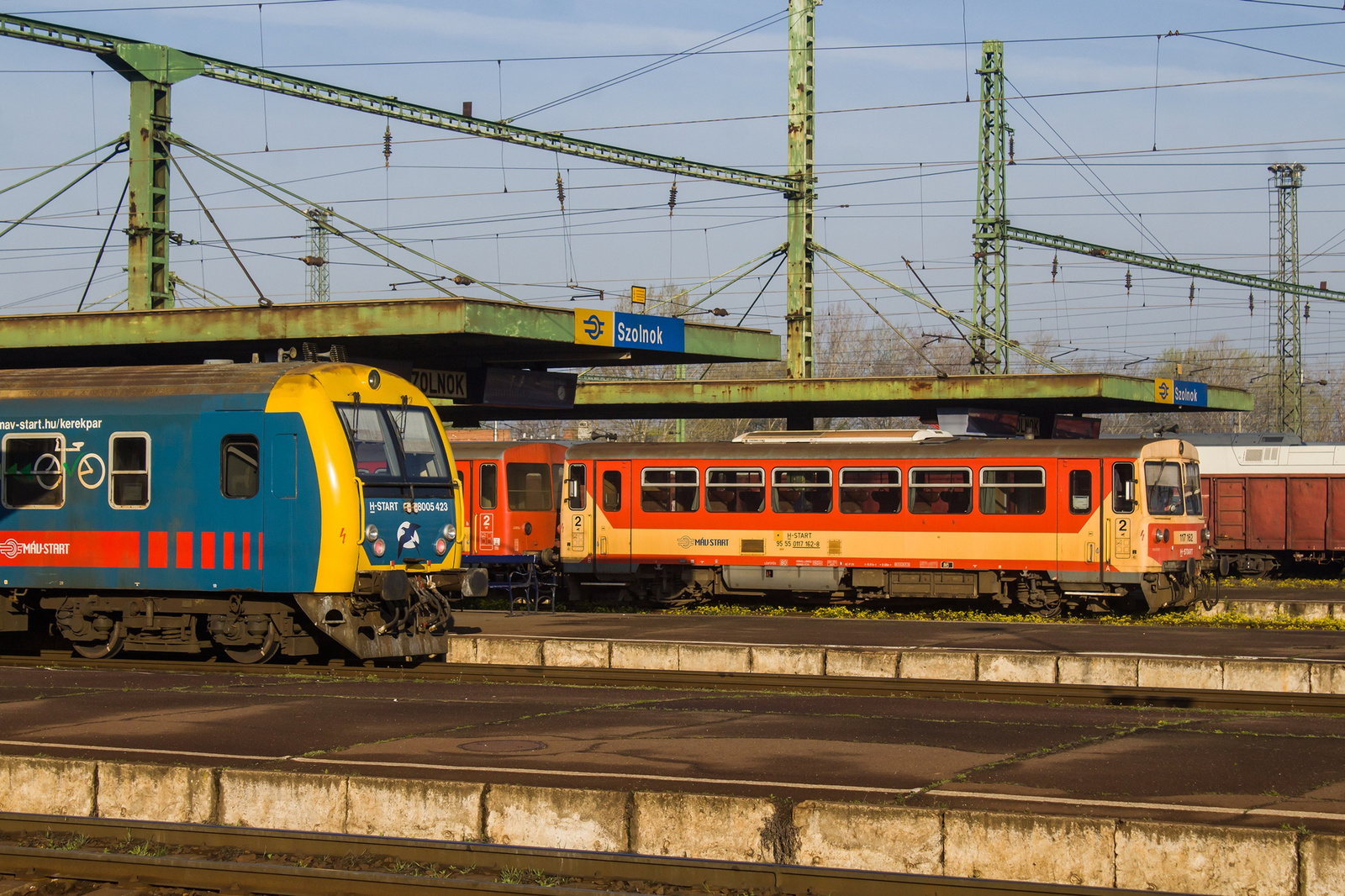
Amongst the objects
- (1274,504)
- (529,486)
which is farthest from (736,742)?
(1274,504)

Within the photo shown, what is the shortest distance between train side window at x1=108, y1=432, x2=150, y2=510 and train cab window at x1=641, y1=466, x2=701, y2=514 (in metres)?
10.7

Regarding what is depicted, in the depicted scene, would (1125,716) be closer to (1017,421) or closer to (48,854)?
(48,854)

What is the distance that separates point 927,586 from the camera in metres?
22.6

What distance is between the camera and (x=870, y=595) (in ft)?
75.7

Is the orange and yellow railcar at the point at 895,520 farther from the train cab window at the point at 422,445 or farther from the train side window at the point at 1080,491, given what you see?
the train cab window at the point at 422,445

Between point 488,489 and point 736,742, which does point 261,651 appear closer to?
point 736,742

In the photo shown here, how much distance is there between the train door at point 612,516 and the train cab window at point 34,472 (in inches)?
426

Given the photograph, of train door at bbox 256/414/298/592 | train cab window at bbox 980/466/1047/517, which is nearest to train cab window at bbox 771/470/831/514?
train cab window at bbox 980/466/1047/517

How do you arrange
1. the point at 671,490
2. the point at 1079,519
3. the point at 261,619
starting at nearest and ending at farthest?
the point at 261,619 → the point at 1079,519 → the point at 671,490

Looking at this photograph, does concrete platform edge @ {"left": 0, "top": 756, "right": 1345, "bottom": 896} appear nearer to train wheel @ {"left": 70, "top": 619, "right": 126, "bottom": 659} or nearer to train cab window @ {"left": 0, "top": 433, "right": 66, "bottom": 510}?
train wheel @ {"left": 70, "top": 619, "right": 126, "bottom": 659}

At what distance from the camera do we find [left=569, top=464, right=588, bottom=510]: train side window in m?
24.8

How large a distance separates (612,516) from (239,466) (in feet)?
35.0

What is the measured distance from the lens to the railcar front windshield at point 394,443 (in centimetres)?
1455

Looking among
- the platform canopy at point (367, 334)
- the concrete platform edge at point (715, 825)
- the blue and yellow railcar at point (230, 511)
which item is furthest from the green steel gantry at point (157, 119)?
the concrete platform edge at point (715, 825)
